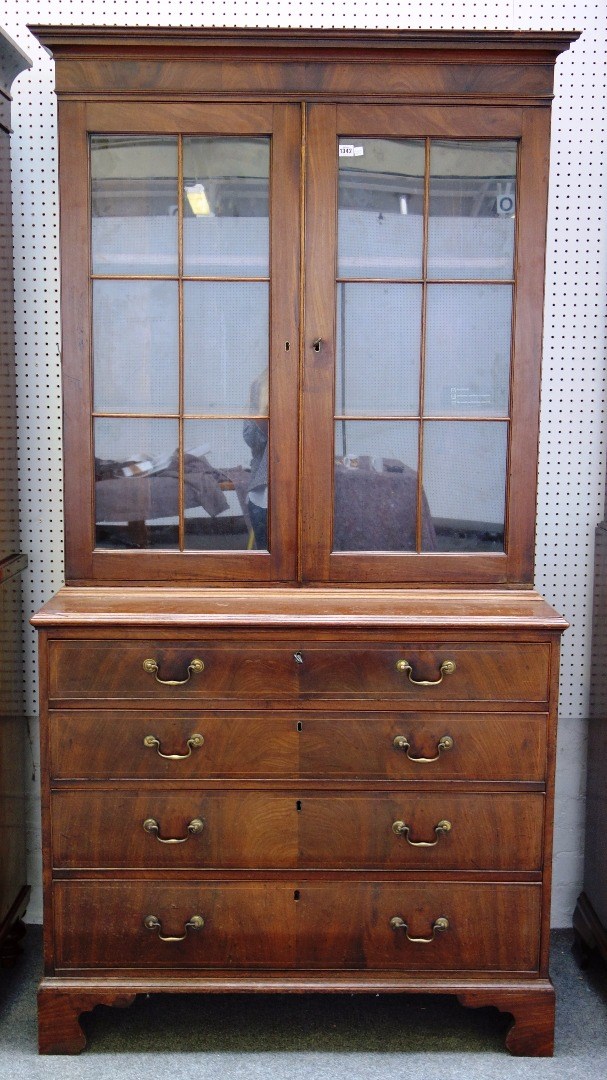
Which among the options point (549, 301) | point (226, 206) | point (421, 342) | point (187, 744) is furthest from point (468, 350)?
point (187, 744)

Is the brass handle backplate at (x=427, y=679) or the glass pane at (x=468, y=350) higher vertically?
the glass pane at (x=468, y=350)

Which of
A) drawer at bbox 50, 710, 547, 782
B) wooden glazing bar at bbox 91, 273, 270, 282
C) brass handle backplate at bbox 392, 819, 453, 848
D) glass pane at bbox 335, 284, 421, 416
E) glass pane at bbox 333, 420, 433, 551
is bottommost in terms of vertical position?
brass handle backplate at bbox 392, 819, 453, 848

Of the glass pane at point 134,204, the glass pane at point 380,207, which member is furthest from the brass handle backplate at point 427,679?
the glass pane at point 134,204

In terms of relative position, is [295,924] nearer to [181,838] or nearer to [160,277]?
[181,838]

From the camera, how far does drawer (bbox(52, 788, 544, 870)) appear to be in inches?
96.0

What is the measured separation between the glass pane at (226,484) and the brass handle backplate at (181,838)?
69cm

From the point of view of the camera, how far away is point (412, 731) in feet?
7.97

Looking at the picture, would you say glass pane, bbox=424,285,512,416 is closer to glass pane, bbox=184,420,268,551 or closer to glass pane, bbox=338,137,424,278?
glass pane, bbox=338,137,424,278

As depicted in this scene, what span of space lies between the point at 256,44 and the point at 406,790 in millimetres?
1864

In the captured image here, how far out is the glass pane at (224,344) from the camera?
8.16 feet

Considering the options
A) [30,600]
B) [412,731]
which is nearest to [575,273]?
[412,731]

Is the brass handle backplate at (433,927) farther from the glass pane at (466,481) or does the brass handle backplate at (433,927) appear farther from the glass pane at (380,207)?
the glass pane at (380,207)

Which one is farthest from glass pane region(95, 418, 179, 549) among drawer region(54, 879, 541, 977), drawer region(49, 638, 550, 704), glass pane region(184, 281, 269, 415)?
drawer region(54, 879, 541, 977)

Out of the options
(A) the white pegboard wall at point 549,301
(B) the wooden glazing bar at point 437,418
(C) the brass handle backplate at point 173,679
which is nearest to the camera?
(C) the brass handle backplate at point 173,679
